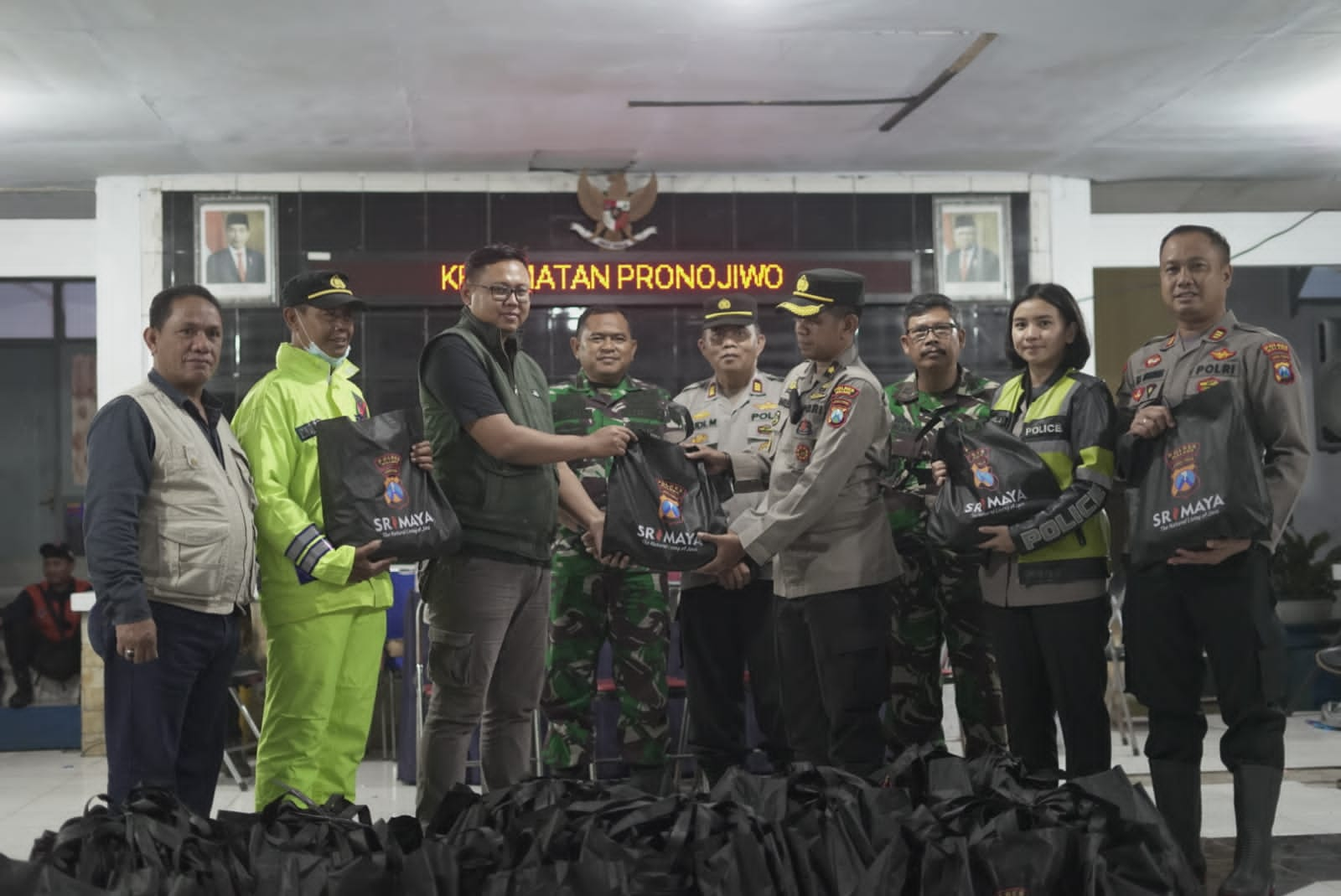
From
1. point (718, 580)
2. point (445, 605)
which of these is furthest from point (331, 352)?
point (718, 580)

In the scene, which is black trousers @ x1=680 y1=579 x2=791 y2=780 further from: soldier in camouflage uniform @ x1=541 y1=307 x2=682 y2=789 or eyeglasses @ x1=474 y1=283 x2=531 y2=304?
eyeglasses @ x1=474 y1=283 x2=531 y2=304

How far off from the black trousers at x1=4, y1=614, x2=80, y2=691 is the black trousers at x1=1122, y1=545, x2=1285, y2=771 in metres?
6.05

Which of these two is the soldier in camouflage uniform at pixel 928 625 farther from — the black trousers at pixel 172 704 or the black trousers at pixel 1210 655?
the black trousers at pixel 172 704

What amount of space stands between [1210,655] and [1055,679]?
1.22ft

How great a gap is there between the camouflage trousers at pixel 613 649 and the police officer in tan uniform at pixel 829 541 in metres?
0.55

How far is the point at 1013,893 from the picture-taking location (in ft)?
7.61

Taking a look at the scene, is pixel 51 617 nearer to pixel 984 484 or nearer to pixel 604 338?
pixel 604 338

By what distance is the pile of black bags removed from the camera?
7.42 ft

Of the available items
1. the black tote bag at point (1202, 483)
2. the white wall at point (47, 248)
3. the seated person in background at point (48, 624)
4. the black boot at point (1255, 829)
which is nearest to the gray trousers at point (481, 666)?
the black tote bag at point (1202, 483)

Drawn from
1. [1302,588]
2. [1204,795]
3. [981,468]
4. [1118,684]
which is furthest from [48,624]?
[1302,588]

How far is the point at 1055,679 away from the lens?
3.26 m

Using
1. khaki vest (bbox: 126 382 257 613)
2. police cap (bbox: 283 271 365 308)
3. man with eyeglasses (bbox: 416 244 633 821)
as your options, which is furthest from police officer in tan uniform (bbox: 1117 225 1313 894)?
khaki vest (bbox: 126 382 257 613)

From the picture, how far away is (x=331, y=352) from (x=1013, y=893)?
2.22m

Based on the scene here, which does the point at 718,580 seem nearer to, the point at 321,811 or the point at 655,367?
the point at 321,811
